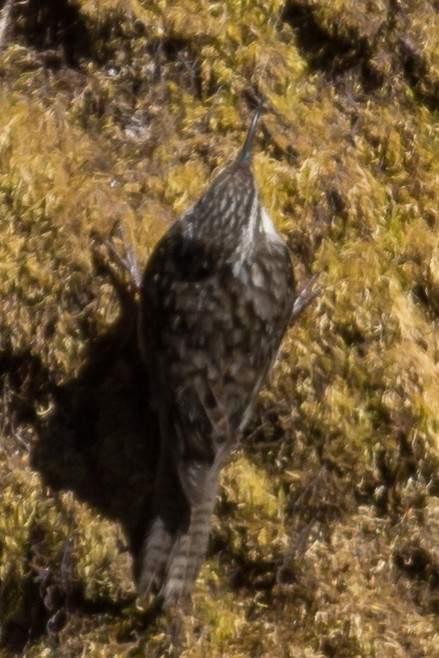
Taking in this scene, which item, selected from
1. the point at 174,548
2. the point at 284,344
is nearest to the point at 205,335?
the point at 284,344

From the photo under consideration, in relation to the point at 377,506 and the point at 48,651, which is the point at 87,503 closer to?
the point at 48,651

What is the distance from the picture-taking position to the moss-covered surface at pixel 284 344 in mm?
3789

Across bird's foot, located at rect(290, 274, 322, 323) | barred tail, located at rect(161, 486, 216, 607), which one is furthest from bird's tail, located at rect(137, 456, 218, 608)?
bird's foot, located at rect(290, 274, 322, 323)

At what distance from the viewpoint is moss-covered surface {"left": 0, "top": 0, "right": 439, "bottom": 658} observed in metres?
3.79

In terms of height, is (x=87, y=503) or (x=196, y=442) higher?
(x=196, y=442)

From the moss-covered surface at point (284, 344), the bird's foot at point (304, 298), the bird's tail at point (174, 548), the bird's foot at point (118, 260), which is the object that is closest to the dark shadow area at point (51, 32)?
the moss-covered surface at point (284, 344)

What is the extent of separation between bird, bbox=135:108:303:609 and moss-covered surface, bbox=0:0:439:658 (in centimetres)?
15

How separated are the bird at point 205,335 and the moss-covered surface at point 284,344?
15 centimetres

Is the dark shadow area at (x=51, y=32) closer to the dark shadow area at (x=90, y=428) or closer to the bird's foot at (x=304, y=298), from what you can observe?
the dark shadow area at (x=90, y=428)

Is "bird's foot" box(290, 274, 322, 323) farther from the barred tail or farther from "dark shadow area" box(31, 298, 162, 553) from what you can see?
the barred tail

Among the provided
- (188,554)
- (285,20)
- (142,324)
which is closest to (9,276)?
(142,324)

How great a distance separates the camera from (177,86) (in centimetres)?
414

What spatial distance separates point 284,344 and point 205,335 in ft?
1.09

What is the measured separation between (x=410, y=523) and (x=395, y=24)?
6.12 feet
